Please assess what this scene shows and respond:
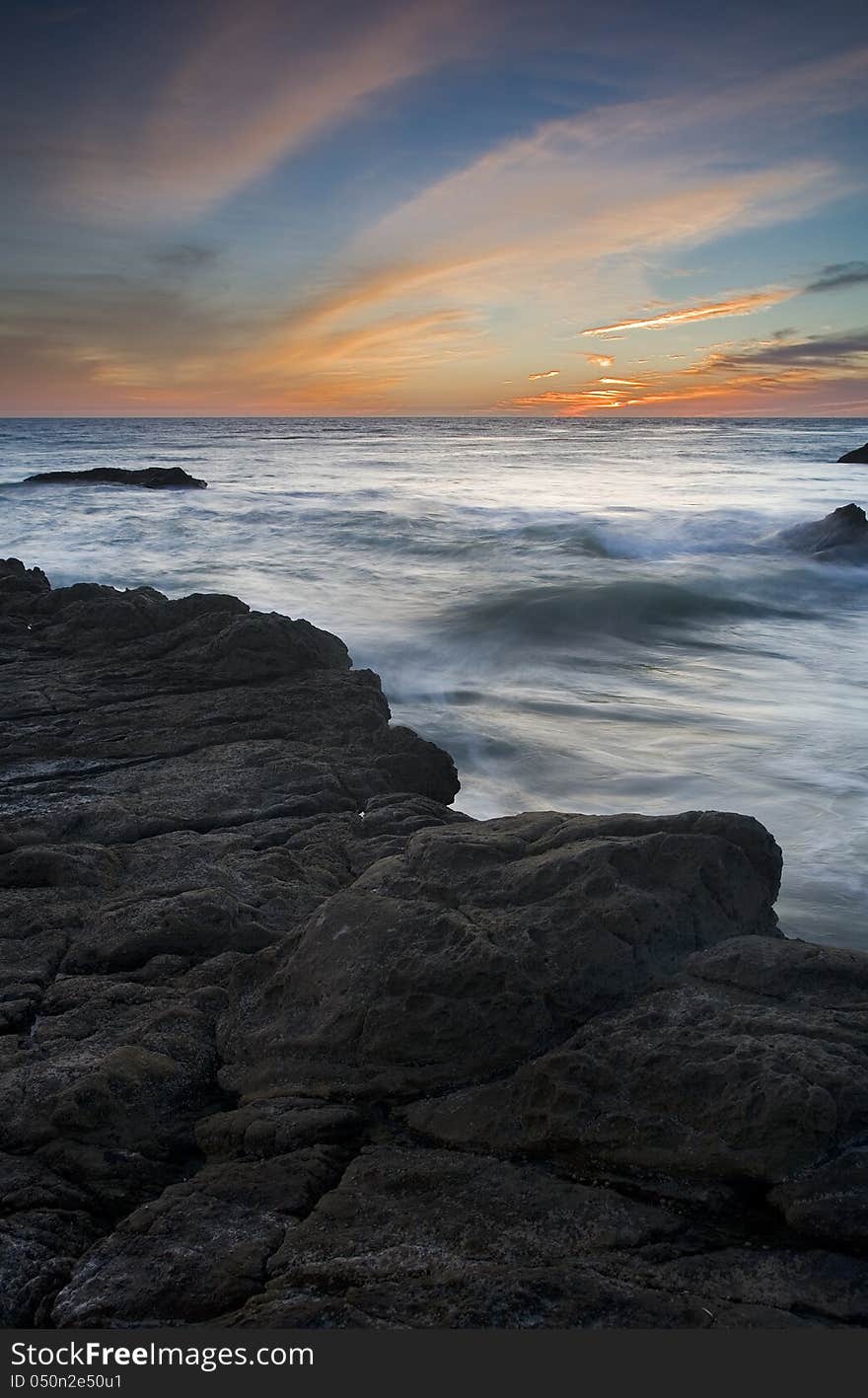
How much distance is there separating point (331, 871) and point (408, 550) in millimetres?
19539

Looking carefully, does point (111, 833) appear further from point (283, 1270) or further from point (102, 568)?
point (102, 568)

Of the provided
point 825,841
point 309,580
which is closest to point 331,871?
point 825,841

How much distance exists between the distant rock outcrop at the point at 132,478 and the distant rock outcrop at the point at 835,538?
23.0 m

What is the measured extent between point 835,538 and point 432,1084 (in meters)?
22.3

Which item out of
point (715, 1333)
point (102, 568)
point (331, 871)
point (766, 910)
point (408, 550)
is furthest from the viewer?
point (408, 550)

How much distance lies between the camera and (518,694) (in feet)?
40.5

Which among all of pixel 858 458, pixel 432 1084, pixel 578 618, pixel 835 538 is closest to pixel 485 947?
pixel 432 1084

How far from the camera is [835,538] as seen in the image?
22.8 m

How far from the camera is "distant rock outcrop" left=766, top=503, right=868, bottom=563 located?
2216cm

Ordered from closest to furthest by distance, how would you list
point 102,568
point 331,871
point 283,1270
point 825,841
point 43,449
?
1. point 283,1270
2. point 331,871
3. point 825,841
4. point 102,568
5. point 43,449

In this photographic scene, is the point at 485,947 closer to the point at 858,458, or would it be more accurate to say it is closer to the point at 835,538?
the point at 835,538

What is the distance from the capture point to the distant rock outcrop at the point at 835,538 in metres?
22.2

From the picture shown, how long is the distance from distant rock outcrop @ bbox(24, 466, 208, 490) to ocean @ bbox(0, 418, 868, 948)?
1.55m

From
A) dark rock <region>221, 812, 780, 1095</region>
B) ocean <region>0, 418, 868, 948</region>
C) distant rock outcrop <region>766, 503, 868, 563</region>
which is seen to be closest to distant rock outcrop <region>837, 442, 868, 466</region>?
ocean <region>0, 418, 868, 948</region>
